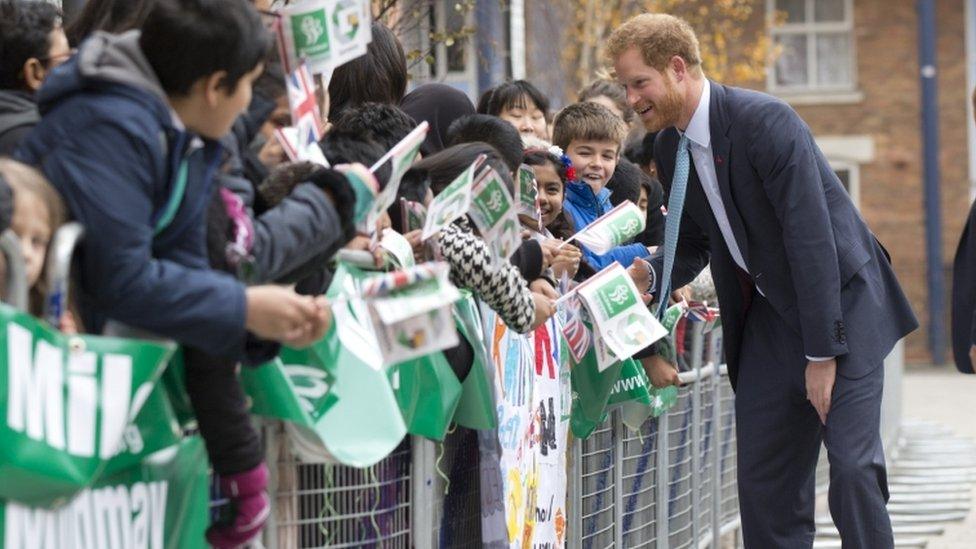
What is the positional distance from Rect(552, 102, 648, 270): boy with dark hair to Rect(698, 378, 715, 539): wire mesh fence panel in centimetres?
114

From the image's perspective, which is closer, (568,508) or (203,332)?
(203,332)

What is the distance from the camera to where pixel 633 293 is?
5766 mm

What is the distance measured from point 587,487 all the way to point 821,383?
841mm

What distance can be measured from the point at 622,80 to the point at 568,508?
4.50 feet

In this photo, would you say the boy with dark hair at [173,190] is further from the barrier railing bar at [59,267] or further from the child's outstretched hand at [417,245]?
the child's outstretched hand at [417,245]

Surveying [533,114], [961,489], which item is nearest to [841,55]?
[961,489]

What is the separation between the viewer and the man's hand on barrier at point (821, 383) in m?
5.81

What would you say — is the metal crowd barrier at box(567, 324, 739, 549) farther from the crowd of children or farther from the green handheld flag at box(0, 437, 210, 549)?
the green handheld flag at box(0, 437, 210, 549)

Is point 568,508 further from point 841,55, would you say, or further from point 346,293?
point 841,55

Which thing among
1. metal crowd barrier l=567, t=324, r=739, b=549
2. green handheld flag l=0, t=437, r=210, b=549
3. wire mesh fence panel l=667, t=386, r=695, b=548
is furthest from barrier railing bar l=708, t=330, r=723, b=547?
green handheld flag l=0, t=437, r=210, b=549

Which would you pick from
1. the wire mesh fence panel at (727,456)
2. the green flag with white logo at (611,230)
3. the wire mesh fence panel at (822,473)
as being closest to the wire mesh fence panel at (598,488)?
the green flag with white logo at (611,230)

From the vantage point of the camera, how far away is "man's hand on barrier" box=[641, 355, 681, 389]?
653 cm

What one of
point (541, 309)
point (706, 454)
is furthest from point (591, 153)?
point (541, 309)

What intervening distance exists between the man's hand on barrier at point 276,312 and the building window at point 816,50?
27.2 metres
